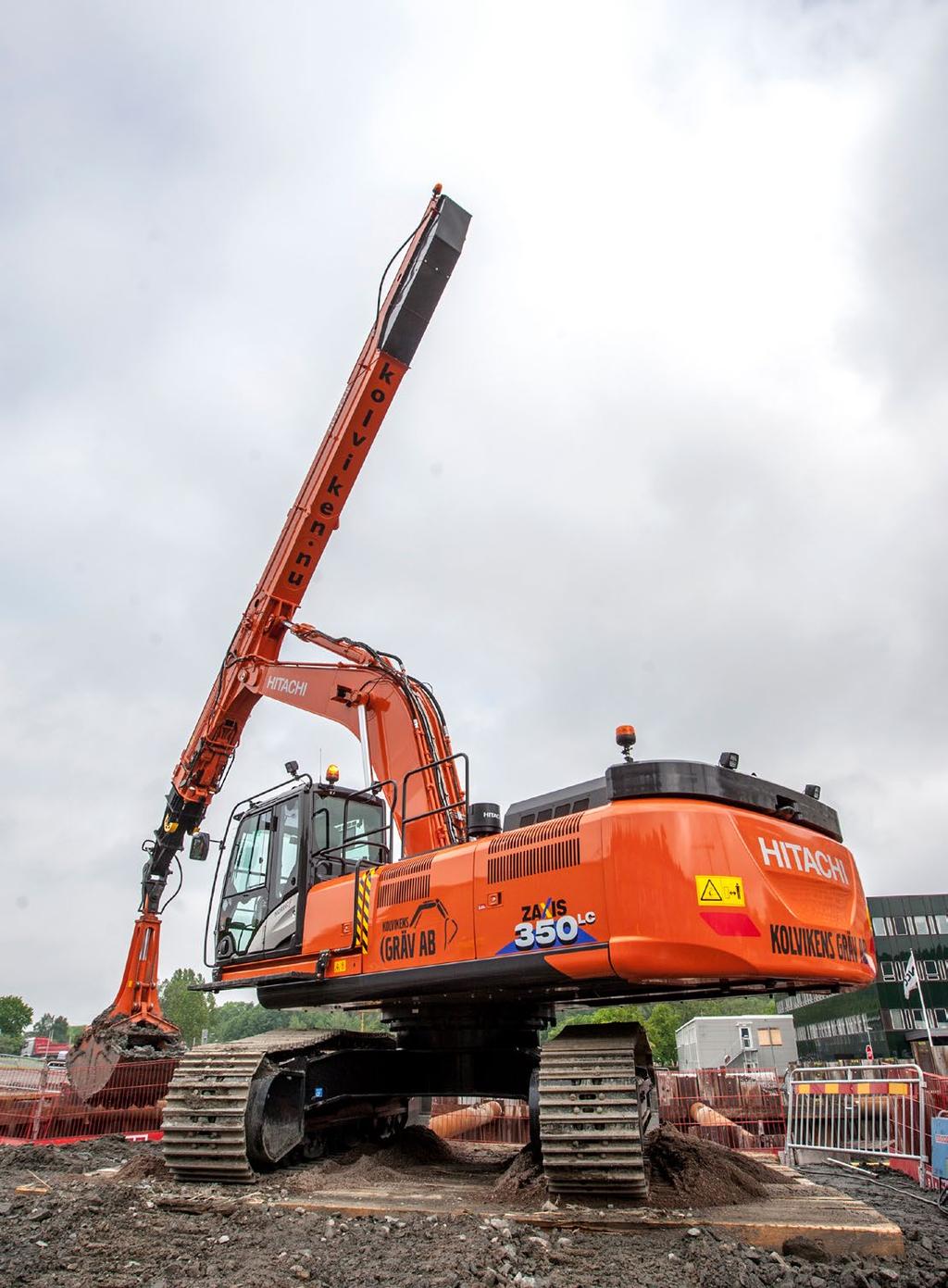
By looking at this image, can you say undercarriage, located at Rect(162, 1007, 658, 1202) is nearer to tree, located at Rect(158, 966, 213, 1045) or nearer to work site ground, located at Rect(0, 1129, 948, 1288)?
work site ground, located at Rect(0, 1129, 948, 1288)

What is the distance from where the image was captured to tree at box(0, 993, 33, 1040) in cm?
11238

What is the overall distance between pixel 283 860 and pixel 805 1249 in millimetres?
5665

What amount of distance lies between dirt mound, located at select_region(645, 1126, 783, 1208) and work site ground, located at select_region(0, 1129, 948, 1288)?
0.02m

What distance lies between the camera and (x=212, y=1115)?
7.36m

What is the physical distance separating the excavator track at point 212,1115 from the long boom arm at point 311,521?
20.0ft

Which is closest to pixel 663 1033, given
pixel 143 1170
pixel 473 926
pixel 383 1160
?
pixel 383 1160

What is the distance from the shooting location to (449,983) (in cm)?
712

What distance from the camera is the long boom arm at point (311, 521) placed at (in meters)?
11.5

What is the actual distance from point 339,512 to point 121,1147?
8.67 m

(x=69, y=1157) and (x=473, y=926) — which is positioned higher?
(x=473, y=926)

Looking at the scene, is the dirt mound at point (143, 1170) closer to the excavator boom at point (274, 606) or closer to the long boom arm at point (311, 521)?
the excavator boom at point (274, 606)

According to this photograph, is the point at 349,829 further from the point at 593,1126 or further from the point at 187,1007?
the point at 187,1007

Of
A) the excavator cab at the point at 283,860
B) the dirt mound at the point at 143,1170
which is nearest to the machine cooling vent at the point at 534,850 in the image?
the excavator cab at the point at 283,860

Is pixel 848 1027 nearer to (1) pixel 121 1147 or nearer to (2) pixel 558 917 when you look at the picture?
(1) pixel 121 1147
